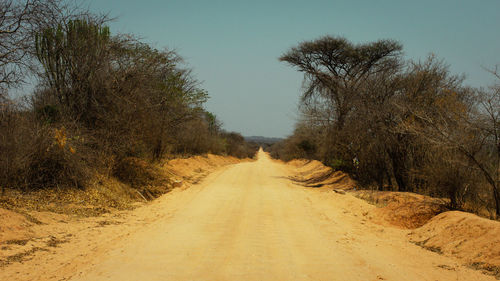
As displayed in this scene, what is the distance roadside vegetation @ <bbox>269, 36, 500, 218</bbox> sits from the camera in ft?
32.1

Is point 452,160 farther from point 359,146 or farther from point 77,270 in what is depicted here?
point 77,270

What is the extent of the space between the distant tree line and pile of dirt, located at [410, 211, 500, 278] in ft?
29.4

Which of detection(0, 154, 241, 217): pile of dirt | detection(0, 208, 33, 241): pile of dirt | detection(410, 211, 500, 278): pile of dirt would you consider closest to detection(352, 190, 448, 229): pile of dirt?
detection(410, 211, 500, 278): pile of dirt

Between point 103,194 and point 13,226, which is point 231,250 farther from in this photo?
point 103,194

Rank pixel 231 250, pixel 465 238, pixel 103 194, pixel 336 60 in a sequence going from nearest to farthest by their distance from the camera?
1. pixel 231 250
2. pixel 465 238
3. pixel 103 194
4. pixel 336 60

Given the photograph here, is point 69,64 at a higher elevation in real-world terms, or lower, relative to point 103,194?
higher

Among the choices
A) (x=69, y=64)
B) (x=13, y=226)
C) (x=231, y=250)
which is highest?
(x=69, y=64)

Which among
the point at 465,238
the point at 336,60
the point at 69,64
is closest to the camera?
the point at 465,238

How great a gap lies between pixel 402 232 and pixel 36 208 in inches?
328

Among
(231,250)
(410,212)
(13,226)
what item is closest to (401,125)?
(410,212)

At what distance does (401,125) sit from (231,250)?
7434mm

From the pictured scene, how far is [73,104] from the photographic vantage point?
1253cm

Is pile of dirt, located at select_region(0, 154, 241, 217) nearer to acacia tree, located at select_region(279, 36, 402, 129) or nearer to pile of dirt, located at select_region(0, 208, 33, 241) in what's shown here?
pile of dirt, located at select_region(0, 208, 33, 241)

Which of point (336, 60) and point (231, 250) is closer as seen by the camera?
point (231, 250)
